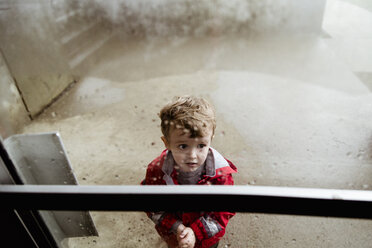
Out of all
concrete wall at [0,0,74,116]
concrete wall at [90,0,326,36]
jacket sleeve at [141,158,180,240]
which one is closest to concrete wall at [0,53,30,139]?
concrete wall at [0,0,74,116]

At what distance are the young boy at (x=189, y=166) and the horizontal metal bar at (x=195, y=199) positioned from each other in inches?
8.3

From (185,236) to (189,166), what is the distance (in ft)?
0.65

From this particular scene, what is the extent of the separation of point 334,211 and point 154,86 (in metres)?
1.11

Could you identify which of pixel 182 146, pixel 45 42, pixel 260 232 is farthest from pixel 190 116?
pixel 45 42

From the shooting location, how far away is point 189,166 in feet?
2.22

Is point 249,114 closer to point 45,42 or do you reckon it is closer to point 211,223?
point 211,223

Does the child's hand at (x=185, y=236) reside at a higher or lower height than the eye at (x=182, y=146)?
lower

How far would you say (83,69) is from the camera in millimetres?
1475

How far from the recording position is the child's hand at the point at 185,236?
0.69m

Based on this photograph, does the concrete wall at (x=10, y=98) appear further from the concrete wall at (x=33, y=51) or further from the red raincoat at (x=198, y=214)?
the red raincoat at (x=198, y=214)

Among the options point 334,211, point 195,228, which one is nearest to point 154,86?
point 195,228

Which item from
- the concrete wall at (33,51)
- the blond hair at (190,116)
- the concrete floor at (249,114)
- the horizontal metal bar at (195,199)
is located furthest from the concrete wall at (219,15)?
the horizontal metal bar at (195,199)

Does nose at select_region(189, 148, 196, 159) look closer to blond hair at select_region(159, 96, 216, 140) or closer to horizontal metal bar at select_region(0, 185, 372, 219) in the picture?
blond hair at select_region(159, 96, 216, 140)

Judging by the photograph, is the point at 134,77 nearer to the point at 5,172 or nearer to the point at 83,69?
the point at 83,69
